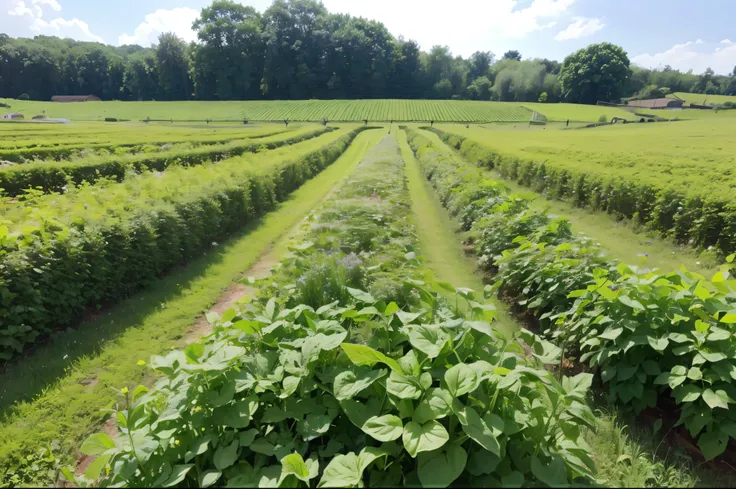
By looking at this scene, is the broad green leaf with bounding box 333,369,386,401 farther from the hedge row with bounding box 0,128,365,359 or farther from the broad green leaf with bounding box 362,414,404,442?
the hedge row with bounding box 0,128,365,359

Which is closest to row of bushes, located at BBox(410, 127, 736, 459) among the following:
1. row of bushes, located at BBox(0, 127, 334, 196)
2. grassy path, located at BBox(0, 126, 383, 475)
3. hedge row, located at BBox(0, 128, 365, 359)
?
grassy path, located at BBox(0, 126, 383, 475)

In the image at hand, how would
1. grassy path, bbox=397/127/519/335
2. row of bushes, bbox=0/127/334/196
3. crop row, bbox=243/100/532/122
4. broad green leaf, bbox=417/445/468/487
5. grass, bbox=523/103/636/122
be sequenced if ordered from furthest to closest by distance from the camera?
1. crop row, bbox=243/100/532/122
2. grass, bbox=523/103/636/122
3. row of bushes, bbox=0/127/334/196
4. grassy path, bbox=397/127/519/335
5. broad green leaf, bbox=417/445/468/487

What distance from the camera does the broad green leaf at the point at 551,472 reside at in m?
1.76

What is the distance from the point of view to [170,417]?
2.06 metres

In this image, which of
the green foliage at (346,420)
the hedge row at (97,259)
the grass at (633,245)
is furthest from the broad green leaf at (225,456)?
the grass at (633,245)

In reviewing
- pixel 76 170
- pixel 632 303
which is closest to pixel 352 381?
pixel 632 303

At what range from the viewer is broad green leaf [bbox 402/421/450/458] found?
5.82 ft

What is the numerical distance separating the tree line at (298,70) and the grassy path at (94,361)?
93.1 m

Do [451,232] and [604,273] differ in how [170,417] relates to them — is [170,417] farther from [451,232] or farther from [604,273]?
[451,232]

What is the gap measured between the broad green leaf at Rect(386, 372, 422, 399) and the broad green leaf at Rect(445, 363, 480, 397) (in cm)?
17

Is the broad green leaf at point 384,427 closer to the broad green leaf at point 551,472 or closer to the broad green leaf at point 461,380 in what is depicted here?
the broad green leaf at point 461,380

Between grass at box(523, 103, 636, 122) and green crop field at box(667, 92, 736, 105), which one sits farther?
green crop field at box(667, 92, 736, 105)

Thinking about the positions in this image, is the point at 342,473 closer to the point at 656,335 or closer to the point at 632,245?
the point at 656,335

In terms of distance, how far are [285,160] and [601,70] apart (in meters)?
97.5
